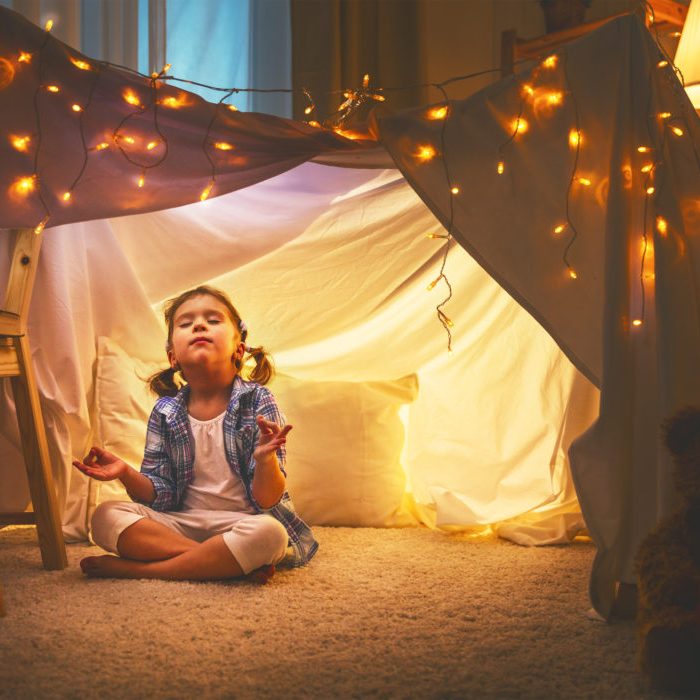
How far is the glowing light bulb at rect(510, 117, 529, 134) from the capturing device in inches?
56.9

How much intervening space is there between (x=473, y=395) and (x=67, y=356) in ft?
3.00

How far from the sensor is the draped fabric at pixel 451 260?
1.33 meters

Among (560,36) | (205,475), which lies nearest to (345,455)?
(205,475)

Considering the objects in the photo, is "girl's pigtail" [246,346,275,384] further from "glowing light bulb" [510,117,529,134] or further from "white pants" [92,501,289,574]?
"glowing light bulb" [510,117,529,134]

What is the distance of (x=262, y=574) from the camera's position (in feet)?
4.97

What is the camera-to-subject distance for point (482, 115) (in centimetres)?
146

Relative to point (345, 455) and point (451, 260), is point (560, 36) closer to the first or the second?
point (451, 260)

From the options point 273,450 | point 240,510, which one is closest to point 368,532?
point 240,510

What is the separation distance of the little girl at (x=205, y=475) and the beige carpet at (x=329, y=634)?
5cm

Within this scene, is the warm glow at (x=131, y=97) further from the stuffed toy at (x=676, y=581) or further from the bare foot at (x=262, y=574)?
the stuffed toy at (x=676, y=581)

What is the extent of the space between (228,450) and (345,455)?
1.22 ft

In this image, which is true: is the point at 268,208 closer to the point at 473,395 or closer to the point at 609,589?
the point at 473,395

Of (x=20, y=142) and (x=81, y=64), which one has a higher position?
(x=81, y=64)

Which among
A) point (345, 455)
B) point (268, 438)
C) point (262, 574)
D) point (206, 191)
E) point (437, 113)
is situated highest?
point (437, 113)
